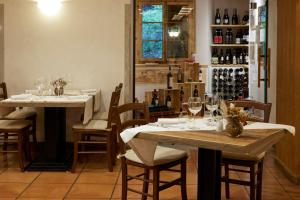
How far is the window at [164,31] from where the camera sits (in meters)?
10.1

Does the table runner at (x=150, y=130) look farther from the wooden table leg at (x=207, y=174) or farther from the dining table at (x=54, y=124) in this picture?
the dining table at (x=54, y=124)

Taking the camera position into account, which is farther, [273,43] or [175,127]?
[273,43]

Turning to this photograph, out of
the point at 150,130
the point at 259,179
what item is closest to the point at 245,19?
the point at 259,179

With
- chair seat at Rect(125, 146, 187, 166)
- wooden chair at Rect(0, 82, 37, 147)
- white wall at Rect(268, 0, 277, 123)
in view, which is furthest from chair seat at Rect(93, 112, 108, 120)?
white wall at Rect(268, 0, 277, 123)

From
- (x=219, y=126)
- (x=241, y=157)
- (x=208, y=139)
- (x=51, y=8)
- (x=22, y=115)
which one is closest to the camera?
(x=208, y=139)

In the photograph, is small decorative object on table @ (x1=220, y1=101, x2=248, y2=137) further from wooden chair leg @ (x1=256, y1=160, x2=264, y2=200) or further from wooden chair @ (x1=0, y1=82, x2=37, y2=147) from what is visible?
wooden chair @ (x1=0, y1=82, x2=37, y2=147)

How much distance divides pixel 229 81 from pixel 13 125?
625 cm

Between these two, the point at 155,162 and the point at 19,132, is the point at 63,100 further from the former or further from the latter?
the point at 155,162

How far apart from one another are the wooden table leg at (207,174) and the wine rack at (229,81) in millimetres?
7136

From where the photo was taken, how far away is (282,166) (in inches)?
196

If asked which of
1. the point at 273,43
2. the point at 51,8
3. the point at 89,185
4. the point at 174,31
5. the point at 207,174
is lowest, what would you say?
the point at 89,185

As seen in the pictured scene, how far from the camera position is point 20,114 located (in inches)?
222

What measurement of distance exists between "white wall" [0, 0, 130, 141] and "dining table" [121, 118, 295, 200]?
2.93 m

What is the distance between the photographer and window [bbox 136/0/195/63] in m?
10.1
